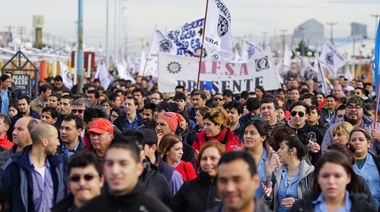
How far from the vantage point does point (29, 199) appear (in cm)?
811

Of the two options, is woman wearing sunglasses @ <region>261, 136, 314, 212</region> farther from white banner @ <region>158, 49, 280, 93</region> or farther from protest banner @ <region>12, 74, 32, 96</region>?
protest banner @ <region>12, 74, 32, 96</region>

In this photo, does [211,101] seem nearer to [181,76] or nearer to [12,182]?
[181,76]

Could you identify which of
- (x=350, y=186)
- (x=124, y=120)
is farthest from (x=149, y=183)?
(x=124, y=120)

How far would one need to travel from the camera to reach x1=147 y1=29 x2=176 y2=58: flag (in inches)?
1150

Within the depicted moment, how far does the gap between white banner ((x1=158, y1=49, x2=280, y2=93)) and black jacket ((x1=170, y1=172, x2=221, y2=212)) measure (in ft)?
45.3

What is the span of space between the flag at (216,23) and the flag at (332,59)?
13639 mm

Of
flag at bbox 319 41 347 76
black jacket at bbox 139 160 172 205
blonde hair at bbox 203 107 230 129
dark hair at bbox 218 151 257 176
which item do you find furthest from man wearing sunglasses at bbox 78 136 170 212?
flag at bbox 319 41 347 76

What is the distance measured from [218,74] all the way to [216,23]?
70.2 inches

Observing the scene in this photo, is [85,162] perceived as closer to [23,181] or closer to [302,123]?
[23,181]

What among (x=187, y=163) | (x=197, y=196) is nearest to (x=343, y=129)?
(x=187, y=163)

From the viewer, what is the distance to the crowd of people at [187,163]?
18.3ft

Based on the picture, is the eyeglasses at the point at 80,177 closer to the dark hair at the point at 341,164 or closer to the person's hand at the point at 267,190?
the dark hair at the point at 341,164

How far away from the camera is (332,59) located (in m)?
33.5

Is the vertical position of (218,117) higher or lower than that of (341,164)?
higher
